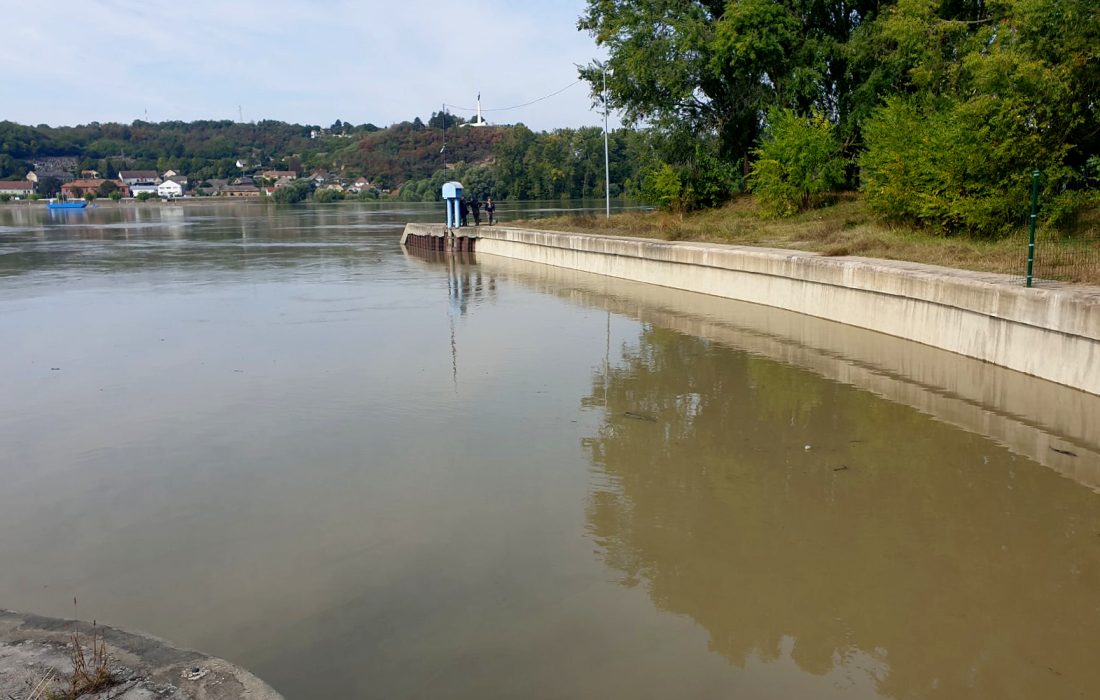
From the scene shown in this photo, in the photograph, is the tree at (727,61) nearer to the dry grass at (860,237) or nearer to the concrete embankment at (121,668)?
the dry grass at (860,237)

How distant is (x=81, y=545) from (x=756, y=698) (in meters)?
4.95

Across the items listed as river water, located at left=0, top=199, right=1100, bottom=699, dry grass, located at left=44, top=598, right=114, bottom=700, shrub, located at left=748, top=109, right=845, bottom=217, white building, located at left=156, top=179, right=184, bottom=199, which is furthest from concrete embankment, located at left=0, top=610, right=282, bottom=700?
white building, located at left=156, top=179, right=184, bottom=199

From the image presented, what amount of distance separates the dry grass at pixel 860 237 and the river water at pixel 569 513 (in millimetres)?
2026

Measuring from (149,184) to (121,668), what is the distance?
633 ft

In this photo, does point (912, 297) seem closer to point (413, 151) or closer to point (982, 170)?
point (982, 170)

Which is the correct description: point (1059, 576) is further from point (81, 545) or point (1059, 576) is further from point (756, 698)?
point (81, 545)

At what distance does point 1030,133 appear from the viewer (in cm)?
1623

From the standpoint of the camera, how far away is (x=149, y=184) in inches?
6954

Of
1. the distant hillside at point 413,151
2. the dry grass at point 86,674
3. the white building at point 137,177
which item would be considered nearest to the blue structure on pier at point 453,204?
the dry grass at point 86,674

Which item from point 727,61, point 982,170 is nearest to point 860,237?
point 982,170

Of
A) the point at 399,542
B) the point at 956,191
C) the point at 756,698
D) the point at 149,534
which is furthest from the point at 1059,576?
the point at 956,191

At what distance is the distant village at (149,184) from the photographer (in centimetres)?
15700

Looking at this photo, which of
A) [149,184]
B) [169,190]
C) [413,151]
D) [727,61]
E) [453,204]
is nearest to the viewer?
[727,61]

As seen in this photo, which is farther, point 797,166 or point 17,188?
point 17,188
